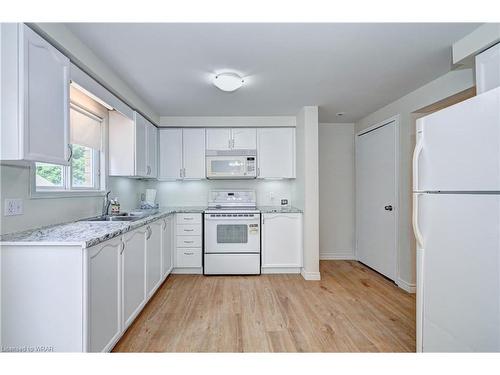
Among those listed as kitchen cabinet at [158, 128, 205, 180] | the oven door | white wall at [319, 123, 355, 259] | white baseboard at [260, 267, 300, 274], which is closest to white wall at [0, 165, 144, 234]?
kitchen cabinet at [158, 128, 205, 180]

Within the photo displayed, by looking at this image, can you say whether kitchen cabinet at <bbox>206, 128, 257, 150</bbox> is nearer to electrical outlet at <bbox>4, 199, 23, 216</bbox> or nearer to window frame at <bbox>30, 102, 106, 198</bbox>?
window frame at <bbox>30, 102, 106, 198</bbox>

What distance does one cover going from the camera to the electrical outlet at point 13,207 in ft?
5.13

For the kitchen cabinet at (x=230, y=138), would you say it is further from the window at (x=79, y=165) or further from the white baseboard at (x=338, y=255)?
the white baseboard at (x=338, y=255)

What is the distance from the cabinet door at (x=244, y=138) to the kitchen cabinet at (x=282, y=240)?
1106 millimetres

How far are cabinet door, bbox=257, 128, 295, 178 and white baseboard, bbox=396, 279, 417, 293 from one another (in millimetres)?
1956

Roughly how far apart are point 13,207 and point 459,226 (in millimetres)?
2660

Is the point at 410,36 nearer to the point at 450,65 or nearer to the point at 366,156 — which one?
the point at 450,65

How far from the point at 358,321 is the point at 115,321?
2.04 m

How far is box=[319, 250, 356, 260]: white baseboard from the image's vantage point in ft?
13.9

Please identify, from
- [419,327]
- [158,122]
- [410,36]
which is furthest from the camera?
[158,122]

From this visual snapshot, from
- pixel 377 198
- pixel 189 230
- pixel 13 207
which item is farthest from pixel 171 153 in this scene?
pixel 377 198

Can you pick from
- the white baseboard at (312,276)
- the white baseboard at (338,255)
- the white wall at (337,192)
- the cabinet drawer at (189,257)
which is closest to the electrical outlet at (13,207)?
the cabinet drawer at (189,257)

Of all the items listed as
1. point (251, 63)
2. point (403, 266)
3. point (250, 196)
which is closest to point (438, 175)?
point (251, 63)

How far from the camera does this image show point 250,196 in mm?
4062
